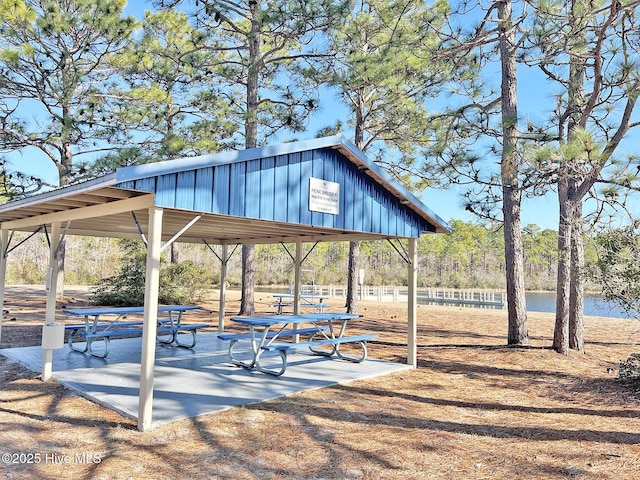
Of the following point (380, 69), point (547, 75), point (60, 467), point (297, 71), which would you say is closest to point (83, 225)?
point (60, 467)

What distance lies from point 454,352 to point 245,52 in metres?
10.9

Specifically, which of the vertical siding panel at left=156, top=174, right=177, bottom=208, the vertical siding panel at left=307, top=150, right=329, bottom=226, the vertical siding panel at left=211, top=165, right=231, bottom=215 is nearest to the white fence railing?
the vertical siding panel at left=307, top=150, right=329, bottom=226

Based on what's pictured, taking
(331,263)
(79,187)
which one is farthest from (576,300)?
(331,263)

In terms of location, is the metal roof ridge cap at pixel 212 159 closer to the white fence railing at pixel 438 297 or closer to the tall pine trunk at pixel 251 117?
the tall pine trunk at pixel 251 117

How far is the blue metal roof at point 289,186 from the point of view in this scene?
4168 millimetres

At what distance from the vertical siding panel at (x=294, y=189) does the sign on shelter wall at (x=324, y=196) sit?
0.21 meters

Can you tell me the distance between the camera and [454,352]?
7965mm

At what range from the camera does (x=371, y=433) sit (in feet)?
13.4

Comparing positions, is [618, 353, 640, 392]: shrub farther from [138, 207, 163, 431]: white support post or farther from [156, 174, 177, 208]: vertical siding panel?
[156, 174, 177, 208]: vertical siding panel

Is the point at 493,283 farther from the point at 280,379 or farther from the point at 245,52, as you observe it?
the point at 280,379

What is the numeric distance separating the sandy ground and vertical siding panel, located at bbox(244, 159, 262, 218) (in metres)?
2.02

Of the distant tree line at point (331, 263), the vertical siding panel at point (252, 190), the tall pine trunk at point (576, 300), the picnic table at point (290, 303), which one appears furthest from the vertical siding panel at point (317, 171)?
the distant tree line at point (331, 263)

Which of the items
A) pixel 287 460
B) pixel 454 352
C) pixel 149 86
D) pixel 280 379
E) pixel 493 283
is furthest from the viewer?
pixel 493 283

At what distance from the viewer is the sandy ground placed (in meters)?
3.33
